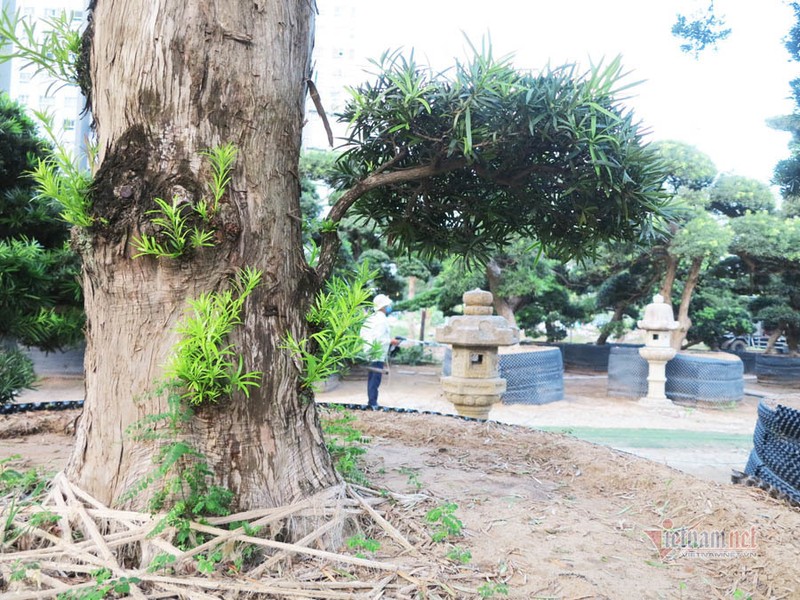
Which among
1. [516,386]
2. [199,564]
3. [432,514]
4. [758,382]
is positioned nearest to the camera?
[199,564]

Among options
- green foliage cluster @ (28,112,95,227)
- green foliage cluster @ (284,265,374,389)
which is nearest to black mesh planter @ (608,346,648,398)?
green foliage cluster @ (284,265,374,389)

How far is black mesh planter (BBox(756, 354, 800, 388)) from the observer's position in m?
12.1

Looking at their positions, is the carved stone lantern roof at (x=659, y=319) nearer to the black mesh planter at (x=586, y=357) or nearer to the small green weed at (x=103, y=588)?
the black mesh planter at (x=586, y=357)

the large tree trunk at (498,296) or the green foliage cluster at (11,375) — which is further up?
the large tree trunk at (498,296)

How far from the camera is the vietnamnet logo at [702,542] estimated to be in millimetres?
1840

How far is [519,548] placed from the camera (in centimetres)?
174

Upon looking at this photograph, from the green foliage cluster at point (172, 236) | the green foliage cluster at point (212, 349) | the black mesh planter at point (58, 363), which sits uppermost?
the green foliage cluster at point (172, 236)

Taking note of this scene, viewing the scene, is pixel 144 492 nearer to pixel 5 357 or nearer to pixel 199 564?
pixel 199 564

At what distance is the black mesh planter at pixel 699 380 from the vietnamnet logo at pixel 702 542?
26.3ft

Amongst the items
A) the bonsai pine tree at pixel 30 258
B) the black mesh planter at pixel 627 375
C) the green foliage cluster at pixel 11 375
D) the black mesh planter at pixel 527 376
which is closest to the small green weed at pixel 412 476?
the bonsai pine tree at pixel 30 258

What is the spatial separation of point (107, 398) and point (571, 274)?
12.8 meters

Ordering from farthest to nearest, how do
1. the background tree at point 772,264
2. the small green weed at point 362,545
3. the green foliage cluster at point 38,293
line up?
the background tree at point 772,264, the green foliage cluster at point 38,293, the small green weed at point 362,545

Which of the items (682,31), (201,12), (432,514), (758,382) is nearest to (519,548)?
(432,514)

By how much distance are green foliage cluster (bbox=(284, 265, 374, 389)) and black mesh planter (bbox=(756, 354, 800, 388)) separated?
13.2 m
